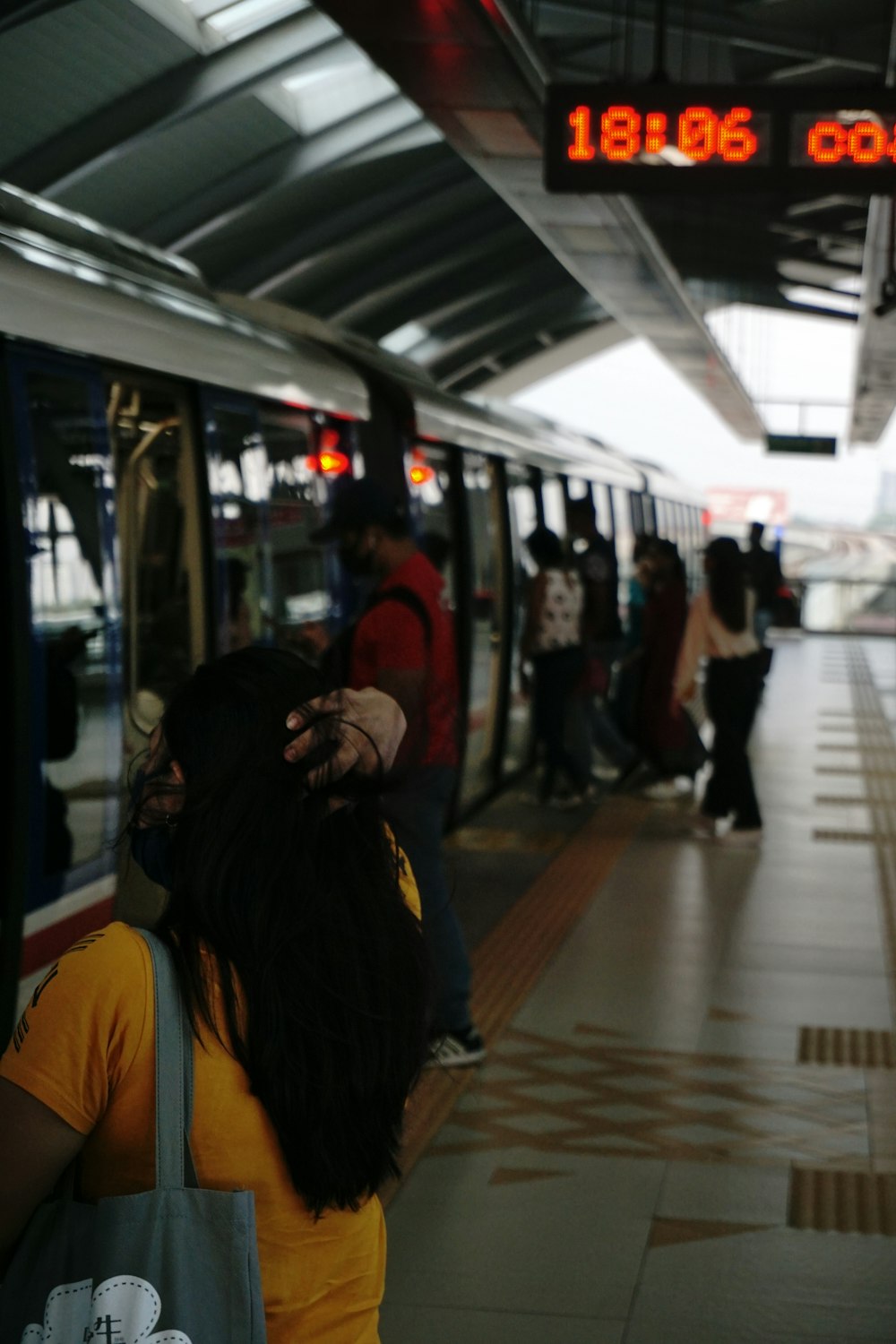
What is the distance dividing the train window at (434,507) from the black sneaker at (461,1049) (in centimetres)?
375

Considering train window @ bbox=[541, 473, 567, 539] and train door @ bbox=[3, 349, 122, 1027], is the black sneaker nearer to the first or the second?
train door @ bbox=[3, 349, 122, 1027]

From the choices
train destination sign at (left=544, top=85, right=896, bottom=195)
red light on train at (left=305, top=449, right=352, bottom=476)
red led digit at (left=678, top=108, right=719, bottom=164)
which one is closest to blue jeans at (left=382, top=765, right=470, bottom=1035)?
red light on train at (left=305, top=449, right=352, bottom=476)

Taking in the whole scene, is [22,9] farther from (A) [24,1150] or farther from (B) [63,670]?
(A) [24,1150]

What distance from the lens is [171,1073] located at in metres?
1.85

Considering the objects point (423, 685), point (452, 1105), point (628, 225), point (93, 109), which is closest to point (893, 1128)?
point (452, 1105)

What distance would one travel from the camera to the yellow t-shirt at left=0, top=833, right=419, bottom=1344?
1.82 metres

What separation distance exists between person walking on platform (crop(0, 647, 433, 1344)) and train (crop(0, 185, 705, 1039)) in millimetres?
764

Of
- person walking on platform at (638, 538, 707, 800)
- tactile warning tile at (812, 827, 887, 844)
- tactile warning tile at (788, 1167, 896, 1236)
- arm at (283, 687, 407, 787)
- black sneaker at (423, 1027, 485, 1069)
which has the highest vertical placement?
arm at (283, 687, 407, 787)

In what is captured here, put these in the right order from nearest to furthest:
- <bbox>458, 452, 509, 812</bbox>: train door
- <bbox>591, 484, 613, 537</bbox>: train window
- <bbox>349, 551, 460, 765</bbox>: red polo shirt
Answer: <bbox>349, 551, 460, 765</bbox>: red polo shirt, <bbox>458, 452, 509, 812</bbox>: train door, <bbox>591, 484, 613, 537</bbox>: train window

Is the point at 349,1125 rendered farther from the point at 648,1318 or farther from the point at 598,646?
the point at 598,646

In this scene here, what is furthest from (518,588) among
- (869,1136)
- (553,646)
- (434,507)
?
(869,1136)

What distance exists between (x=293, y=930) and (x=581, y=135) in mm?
6026

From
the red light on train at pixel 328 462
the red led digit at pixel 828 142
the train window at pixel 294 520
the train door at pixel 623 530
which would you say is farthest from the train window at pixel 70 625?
the train door at pixel 623 530

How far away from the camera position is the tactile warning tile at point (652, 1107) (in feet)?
16.9
